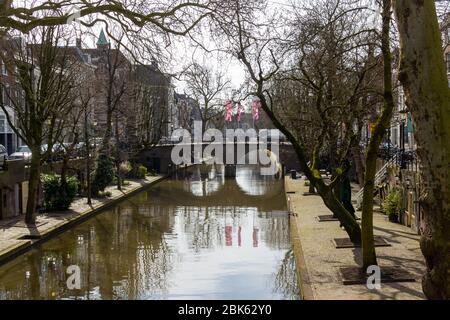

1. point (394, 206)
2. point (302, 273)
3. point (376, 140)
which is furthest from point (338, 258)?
point (394, 206)

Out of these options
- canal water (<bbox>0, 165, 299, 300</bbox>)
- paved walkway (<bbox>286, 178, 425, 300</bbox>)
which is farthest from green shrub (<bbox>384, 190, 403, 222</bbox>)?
canal water (<bbox>0, 165, 299, 300</bbox>)

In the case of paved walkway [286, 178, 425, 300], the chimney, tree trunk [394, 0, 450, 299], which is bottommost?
paved walkway [286, 178, 425, 300]

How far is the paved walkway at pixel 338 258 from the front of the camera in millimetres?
12305

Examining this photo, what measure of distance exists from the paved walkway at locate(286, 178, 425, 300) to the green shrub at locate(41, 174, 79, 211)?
435 inches

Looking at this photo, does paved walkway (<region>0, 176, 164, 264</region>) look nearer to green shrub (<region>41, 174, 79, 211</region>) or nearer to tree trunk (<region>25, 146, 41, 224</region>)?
tree trunk (<region>25, 146, 41, 224</region>)

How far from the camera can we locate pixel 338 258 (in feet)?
53.1

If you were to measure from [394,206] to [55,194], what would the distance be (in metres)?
15.8

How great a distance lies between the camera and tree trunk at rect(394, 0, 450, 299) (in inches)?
331

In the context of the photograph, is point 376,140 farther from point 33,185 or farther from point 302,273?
point 33,185

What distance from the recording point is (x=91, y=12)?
1512 cm

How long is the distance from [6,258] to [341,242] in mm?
10272

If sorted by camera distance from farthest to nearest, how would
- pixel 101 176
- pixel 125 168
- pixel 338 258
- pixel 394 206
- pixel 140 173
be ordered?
1. pixel 140 173
2. pixel 125 168
3. pixel 101 176
4. pixel 394 206
5. pixel 338 258

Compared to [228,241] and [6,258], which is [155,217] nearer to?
[228,241]

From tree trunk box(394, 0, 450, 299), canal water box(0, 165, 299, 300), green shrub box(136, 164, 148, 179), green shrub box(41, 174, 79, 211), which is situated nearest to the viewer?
tree trunk box(394, 0, 450, 299)
